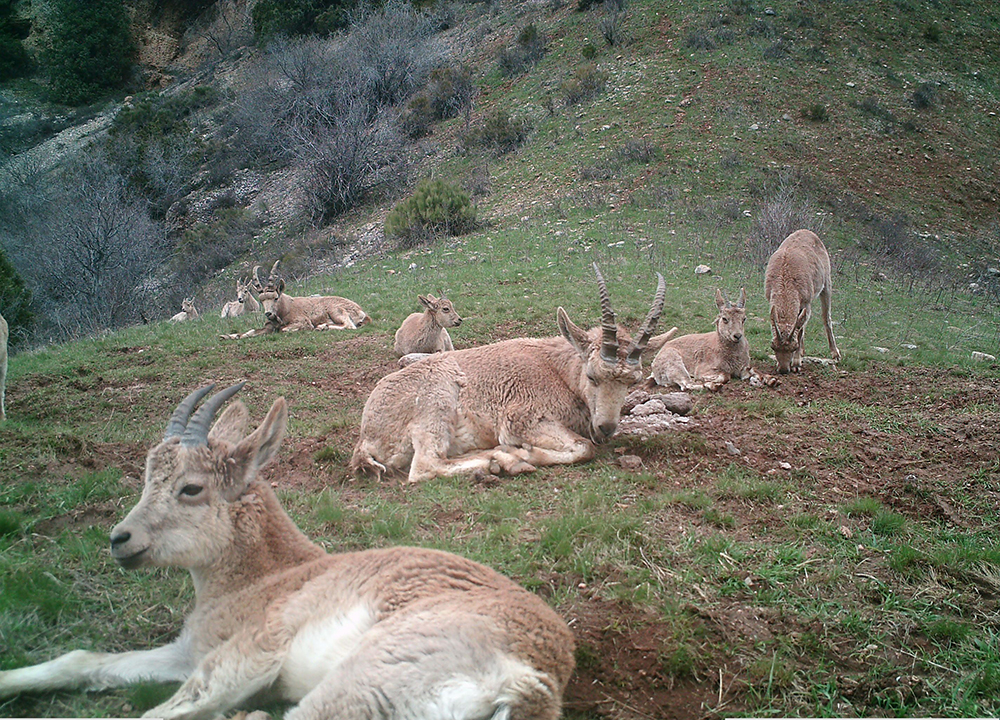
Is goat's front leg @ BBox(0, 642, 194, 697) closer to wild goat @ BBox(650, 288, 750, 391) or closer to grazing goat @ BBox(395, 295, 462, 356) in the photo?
wild goat @ BBox(650, 288, 750, 391)

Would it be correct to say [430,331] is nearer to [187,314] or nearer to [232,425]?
[232,425]

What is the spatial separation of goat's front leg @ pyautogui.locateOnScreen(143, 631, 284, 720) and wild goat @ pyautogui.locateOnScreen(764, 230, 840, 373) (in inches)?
370

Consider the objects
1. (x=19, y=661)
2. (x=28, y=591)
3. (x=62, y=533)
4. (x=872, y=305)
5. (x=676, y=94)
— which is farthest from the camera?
(x=676, y=94)

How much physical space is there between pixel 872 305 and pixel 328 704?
17.8 metres

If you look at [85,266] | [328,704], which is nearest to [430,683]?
[328,704]

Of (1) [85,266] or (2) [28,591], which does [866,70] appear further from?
(2) [28,591]

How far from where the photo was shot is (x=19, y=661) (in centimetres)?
369

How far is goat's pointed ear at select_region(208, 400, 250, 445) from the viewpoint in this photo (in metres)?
4.67

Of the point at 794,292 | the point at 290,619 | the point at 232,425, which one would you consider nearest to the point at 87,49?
the point at 794,292

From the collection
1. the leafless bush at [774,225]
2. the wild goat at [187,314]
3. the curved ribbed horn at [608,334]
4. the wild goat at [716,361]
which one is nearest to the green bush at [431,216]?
the wild goat at [187,314]

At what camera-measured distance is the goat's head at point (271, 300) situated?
16.1 meters

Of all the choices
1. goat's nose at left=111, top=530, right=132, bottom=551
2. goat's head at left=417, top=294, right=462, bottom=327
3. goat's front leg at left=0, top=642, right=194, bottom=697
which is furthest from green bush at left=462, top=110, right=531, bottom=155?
goat's front leg at left=0, top=642, right=194, bottom=697

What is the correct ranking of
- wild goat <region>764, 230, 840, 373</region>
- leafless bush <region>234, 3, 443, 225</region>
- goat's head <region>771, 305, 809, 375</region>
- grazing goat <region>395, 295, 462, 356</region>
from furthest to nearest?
leafless bush <region>234, 3, 443, 225</region> < grazing goat <region>395, 295, 462, 356</region> < wild goat <region>764, 230, 840, 373</region> < goat's head <region>771, 305, 809, 375</region>

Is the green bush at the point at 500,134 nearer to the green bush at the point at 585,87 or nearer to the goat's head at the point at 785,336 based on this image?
the green bush at the point at 585,87
